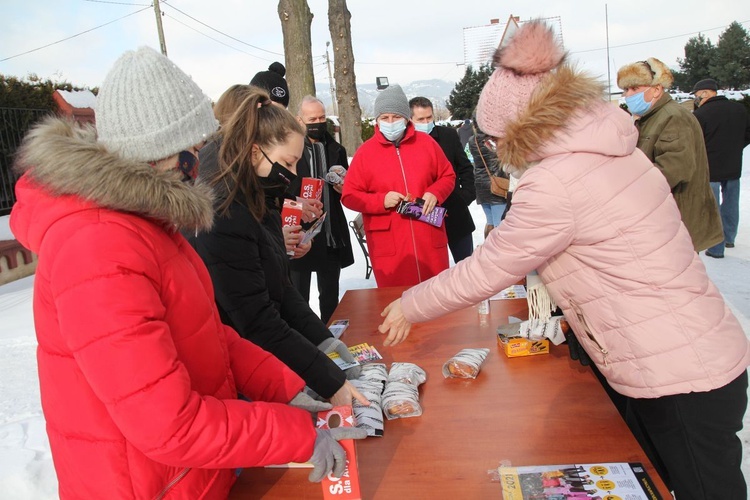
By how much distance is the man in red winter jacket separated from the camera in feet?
10.4

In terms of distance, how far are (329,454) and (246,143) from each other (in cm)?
96

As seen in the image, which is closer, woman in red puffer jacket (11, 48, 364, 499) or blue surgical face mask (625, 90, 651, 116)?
woman in red puffer jacket (11, 48, 364, 499)

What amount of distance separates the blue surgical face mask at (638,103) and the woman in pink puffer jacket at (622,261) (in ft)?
7.91

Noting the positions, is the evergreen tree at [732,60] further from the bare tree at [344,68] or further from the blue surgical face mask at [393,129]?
the blue surgical face mask at [393,129]

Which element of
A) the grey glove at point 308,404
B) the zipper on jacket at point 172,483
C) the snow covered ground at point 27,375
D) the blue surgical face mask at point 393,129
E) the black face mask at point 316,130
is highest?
the black face mask at point 316,130

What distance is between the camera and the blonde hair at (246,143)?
1.57 meters

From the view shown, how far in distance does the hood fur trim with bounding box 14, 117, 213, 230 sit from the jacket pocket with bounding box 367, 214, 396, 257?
2.20 m

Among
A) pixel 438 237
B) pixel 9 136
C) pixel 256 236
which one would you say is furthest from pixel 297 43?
pixel 256 236

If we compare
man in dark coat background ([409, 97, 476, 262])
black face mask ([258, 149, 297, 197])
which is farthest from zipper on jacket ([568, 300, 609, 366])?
man in dark coat background ([409, 97, 476, 262])

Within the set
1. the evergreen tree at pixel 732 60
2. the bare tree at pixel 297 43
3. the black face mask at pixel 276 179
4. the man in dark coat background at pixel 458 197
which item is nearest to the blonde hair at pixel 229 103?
the black face mask at pixel 276 179

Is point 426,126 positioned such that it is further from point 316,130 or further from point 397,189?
point 397,189

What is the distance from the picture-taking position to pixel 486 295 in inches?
59.3

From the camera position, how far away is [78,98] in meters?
8.11

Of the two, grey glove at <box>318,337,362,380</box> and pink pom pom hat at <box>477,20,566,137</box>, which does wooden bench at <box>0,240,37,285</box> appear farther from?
pink pom pom hat at <box>477,20,566,137</box>
